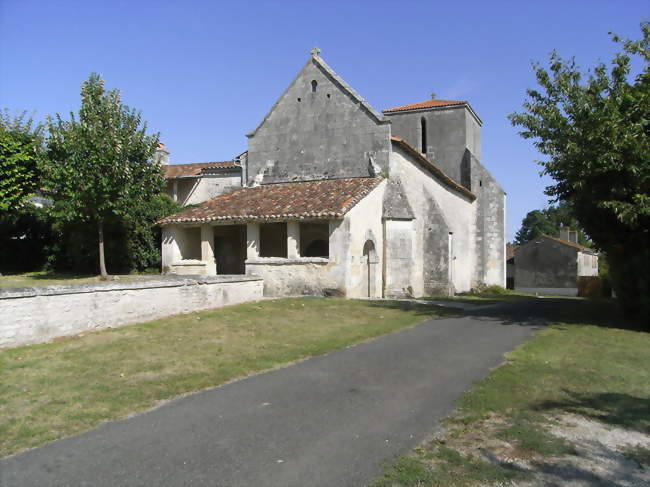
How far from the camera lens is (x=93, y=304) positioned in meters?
10.7

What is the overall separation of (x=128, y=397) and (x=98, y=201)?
12.5 m

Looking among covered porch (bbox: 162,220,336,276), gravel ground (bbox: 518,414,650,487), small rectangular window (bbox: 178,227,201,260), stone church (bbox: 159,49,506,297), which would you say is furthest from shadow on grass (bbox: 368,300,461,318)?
gravel ground (bbox: 518,414,650,487)

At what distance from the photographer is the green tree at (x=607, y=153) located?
40.6 feet

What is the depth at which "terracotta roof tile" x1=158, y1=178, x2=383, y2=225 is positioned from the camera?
707 inches

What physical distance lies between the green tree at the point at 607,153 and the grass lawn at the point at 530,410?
162 inches

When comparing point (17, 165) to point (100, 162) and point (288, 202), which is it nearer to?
point (100, 162)

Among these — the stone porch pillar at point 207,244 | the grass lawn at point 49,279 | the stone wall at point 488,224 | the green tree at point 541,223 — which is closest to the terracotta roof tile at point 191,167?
the stone porch pillar at point 207,244

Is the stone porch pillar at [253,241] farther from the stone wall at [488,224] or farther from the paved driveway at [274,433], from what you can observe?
the stone wall at [488,224]

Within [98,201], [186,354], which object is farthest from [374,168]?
[186,354]

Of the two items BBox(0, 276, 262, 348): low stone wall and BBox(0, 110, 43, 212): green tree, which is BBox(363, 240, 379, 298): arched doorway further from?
BBox(0, 110, 43, 212): green tree

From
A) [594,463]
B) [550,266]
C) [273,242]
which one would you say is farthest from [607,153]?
[550,266]

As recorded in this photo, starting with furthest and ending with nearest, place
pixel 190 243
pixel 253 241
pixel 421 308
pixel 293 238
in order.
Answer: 1. pixel 190 243
2. pixel 253 241
3. pixel 293 238
4. pixel 421 308

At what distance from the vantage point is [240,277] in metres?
16.2

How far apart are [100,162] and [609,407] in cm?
1589
